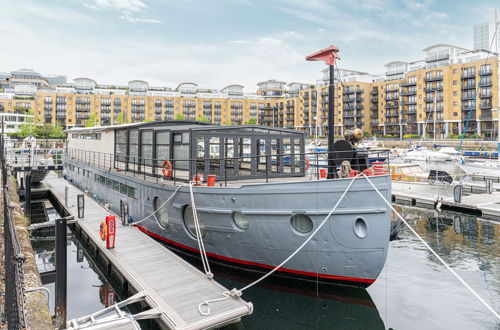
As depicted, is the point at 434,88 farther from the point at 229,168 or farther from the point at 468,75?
the point at 229,168

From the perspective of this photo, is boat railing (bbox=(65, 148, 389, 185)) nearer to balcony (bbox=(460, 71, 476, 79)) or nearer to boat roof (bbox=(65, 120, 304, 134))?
boat roof (bbox=(65, 120, 304, 134))

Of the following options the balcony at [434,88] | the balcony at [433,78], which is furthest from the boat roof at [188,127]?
the balcony at [433,78]

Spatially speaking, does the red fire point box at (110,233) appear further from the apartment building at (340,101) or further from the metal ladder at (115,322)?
the apartment building at (340,101)

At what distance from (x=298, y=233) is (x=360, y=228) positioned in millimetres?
1568

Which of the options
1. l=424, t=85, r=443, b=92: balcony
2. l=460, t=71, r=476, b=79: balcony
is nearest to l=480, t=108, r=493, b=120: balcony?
l=460, t=71, r=476, b=79: balcony

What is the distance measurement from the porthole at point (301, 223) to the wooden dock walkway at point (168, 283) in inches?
93.0

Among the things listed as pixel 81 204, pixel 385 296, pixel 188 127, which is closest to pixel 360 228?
pixel 385 296

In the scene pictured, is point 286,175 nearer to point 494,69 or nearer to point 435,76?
point 494,69

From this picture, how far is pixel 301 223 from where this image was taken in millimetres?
9414

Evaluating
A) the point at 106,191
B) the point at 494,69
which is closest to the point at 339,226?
the point at 106,191

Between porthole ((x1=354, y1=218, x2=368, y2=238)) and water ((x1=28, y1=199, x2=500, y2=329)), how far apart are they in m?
2.05

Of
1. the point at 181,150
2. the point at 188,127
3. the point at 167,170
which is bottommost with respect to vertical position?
the point at 167,170

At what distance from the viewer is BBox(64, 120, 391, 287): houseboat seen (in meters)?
8.87

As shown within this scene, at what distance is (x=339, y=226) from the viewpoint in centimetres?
891
